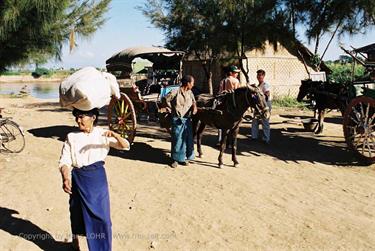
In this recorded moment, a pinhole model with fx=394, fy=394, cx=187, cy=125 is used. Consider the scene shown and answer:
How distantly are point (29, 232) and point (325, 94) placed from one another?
794 centimetres

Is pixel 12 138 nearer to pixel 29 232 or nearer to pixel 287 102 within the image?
pixel 29 232

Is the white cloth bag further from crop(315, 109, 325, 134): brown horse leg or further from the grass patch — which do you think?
the grass patch

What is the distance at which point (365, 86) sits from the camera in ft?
28.5

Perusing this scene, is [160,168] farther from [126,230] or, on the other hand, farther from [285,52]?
[285,52]

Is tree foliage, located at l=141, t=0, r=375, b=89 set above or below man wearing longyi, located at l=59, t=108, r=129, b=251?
above

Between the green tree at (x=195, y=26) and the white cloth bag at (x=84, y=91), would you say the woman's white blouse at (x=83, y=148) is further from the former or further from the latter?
the green tree at (x=195, y=26)

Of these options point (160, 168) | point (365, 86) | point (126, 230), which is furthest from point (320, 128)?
point (126, 230)

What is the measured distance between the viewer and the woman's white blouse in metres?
3.56

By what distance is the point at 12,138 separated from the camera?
8375 mm

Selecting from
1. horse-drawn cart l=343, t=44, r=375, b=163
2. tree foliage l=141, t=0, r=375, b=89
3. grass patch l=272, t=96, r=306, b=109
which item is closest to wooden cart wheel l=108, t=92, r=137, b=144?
horse-drawn cart l=343, t=44, r=375, b=163

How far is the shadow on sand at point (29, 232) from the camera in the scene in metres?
4.32

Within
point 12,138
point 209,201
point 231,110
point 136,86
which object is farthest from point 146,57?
point 209,201

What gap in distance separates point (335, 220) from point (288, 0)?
11.2 meters

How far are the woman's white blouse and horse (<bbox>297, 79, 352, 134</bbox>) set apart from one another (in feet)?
22.2
